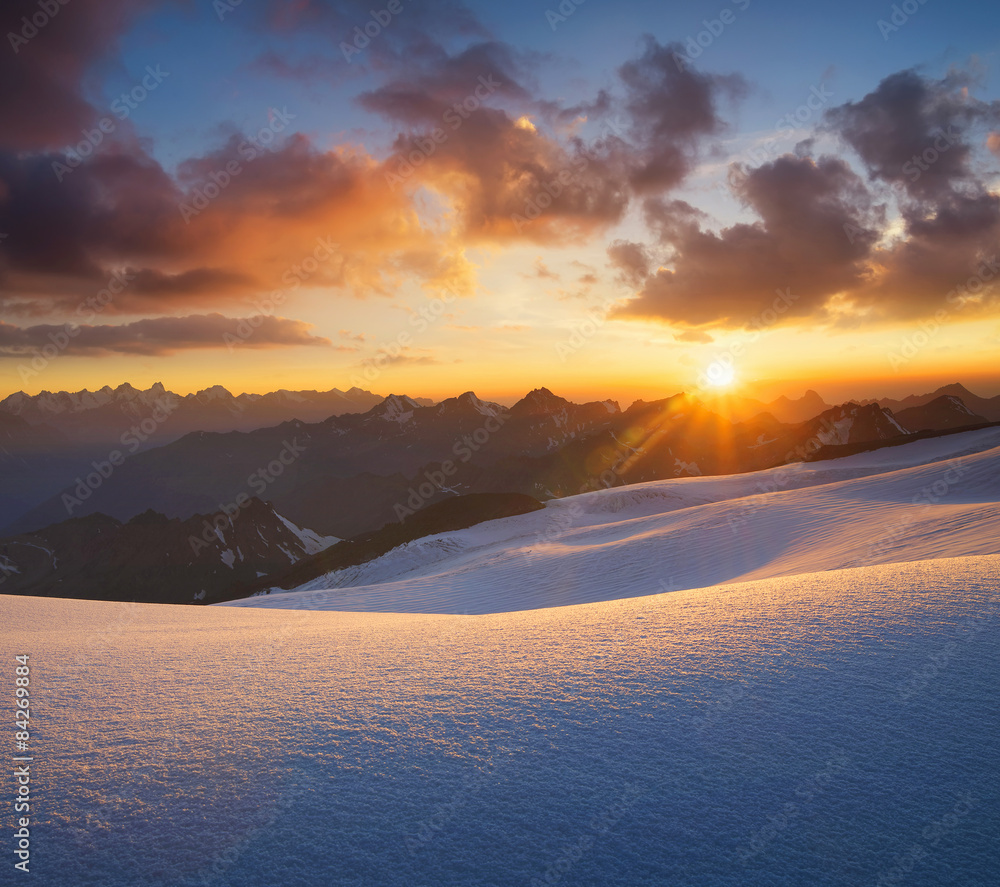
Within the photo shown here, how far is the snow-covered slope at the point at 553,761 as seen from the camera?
2.21 metres

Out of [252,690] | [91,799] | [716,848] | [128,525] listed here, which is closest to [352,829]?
[91,799]

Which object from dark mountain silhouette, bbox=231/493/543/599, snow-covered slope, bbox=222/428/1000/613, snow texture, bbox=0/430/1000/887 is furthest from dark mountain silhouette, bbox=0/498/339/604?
snow texture, bbox=0/430/1000/887

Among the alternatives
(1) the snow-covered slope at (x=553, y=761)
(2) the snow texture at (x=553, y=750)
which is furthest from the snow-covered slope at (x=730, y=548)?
(1) the snow-covered slope at (x=553, y=761)

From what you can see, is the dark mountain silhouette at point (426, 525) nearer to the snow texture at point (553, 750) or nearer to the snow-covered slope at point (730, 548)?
the snow-covered slope at point (730, 548)

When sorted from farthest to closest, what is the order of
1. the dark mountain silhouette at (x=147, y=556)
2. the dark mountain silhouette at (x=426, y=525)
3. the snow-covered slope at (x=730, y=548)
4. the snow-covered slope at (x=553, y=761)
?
the dark mountain silhouette at (x=147, y=556), the dark mountain silhouette at (x=426, y=525), the snow-covered slope at (x=730, y=548), the snow-covered slope at (x=553, y=761)

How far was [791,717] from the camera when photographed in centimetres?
316

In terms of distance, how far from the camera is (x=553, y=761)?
2818 mm

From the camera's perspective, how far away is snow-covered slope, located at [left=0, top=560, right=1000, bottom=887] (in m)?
2.21

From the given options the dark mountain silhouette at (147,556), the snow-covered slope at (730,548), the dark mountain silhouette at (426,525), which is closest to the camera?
the snow-covered slope at (730,548)

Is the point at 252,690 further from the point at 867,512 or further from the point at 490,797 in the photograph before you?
the point at 867,512

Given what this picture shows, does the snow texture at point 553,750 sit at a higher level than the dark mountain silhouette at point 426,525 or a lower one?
higher

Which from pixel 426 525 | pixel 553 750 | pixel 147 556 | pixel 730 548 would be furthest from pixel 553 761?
pixel 147 556

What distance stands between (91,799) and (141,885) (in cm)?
78

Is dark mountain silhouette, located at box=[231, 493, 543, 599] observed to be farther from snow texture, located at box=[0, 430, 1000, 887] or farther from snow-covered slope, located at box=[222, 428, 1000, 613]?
snow texture, located at box=[0, 430, 1000, 887]
